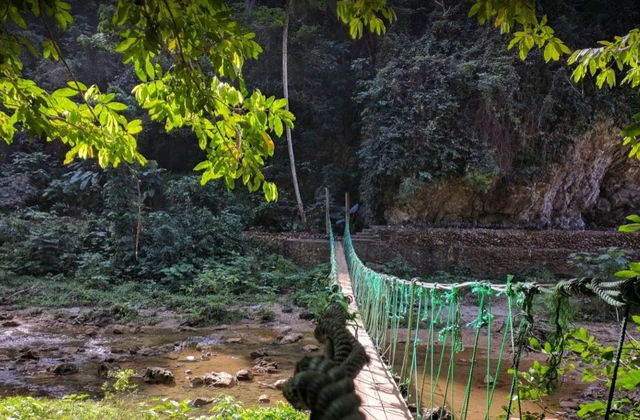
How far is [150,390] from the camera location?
313 cm

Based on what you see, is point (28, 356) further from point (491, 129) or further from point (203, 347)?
point (491, 129)

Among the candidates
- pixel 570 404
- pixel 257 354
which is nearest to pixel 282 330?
pixel 257 354

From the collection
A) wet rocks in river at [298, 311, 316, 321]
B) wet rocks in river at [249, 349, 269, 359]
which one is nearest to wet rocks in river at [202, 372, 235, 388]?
wet rocks in river at [249, 349, 269, 359]

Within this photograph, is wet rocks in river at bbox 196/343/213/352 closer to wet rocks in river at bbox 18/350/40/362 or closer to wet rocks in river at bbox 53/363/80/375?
wet rocks in river at bbox 53/363/80/375

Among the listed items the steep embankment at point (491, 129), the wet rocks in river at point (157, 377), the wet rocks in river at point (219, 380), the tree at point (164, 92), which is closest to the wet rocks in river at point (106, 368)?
the wet rocks in river at point (157, 377)

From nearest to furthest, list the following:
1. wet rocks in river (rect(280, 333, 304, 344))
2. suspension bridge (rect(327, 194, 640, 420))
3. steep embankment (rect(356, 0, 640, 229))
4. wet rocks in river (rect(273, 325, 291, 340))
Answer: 1. suspension bridge (rect(327, 194, 640, 420))
2. wet rocks in river (rect(280, 333, 304, 344))
3. wet rocks in river (rect(273, 325, 291, 340))
4. steep embankment (rect(356, 0, 640, 229))

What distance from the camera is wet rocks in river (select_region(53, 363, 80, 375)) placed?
3543mm

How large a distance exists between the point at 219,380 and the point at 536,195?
7918mm

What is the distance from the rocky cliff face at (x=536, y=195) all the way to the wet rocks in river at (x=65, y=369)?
6649mm

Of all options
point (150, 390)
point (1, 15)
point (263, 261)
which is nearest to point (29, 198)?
point (263, 261)

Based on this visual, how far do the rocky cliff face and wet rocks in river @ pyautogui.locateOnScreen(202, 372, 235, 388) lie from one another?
6188 mm

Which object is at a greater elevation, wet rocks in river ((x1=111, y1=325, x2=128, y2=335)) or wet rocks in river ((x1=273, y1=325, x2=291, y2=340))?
wet rocks in river ((x1=273, y1=325, x2=291, y2=340))

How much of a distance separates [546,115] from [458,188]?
227cm

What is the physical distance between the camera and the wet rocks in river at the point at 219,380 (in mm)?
3266
